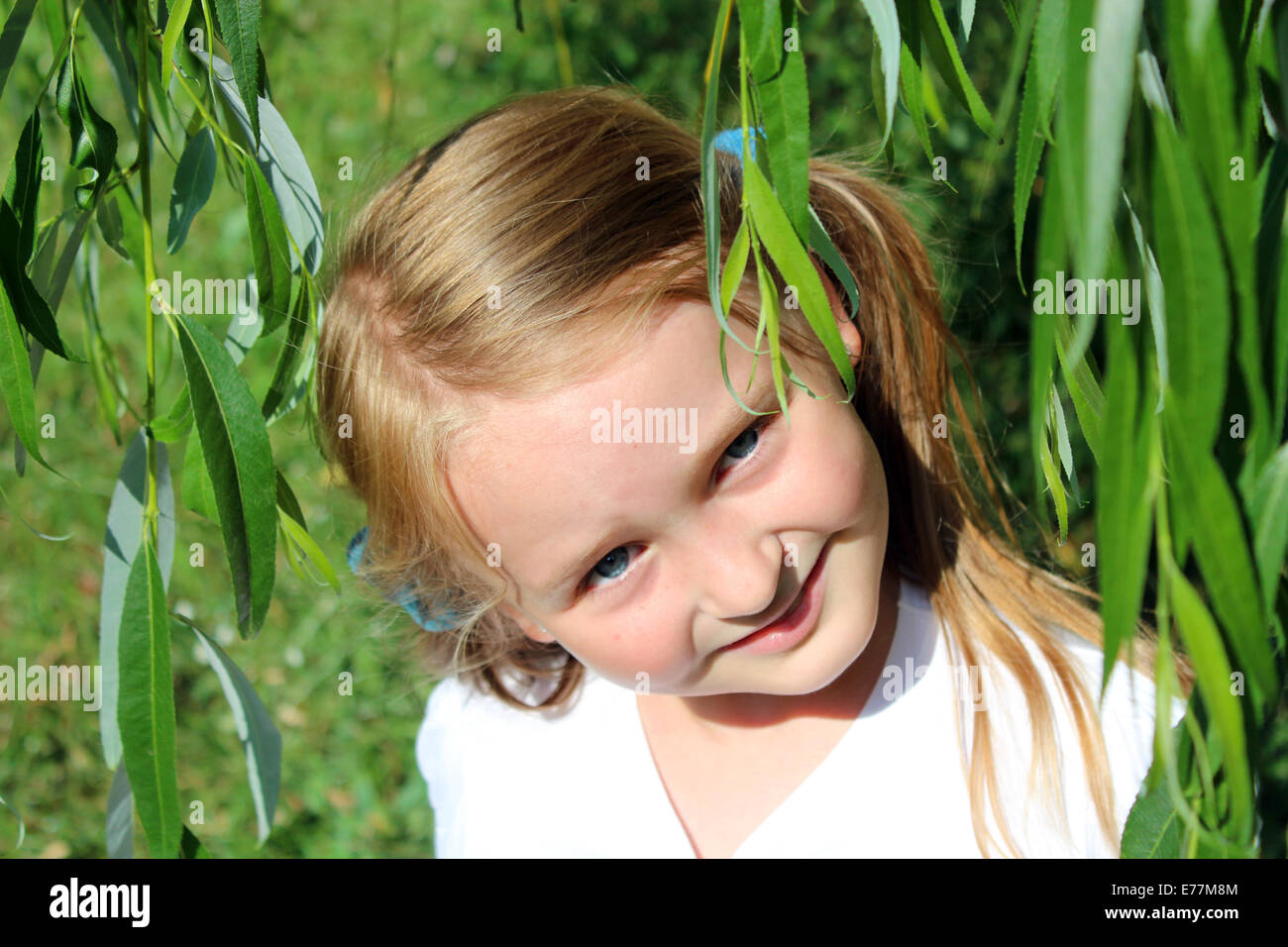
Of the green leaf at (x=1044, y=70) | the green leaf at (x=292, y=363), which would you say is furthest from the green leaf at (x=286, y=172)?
the green leaf at (x=1044, y=70)

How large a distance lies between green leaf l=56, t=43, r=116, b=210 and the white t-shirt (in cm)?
72

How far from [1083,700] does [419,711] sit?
132cm

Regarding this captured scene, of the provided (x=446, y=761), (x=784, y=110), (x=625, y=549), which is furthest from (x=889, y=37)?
(x=446, y=761)

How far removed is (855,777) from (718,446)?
44 cm

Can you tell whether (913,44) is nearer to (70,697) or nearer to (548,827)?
(548,827)

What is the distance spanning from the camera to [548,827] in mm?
1153

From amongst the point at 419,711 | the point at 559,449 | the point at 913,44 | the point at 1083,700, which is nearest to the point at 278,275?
the point at 559,449

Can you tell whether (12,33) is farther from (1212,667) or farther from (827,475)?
(1212,667)

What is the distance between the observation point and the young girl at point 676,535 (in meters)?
0.77

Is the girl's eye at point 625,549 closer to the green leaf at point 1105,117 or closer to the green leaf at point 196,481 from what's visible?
the green leaf at point 196,481

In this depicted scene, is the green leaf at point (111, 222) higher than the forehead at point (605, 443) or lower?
higher

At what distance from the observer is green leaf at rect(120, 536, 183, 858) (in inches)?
25.9

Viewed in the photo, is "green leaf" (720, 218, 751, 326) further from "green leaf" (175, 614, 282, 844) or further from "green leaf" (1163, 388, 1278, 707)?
"green leaf" (175, 614, 282, 844)

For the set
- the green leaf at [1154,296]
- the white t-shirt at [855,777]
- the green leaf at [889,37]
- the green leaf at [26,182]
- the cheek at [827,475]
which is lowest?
the white t-shirt at [855,777]
